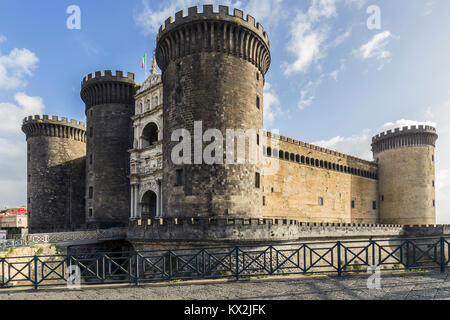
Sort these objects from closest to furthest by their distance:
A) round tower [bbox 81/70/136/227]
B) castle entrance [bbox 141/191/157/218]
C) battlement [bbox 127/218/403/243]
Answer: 1. battlement [bbox 127/218/403/243]
2. castle entrance [bbox 141/191/157/218]
3. round tower [bbox 81/70/136/227]

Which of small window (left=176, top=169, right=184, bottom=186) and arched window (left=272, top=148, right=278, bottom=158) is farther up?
arched window (left=272, top=148, right=278, bottom=158)

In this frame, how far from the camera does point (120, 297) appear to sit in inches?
310

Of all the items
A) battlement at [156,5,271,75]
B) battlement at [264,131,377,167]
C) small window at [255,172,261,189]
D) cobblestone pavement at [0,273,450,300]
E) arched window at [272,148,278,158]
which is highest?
battlement at [156,5,271,75]

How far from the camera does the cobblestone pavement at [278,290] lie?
293 inches

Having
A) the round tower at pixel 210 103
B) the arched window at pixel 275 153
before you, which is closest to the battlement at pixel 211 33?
the round tower at pixel 210 103

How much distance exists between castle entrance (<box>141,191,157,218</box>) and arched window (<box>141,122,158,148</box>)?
4.34 m

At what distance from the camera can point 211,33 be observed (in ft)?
61.1

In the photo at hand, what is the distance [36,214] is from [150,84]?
787 inches

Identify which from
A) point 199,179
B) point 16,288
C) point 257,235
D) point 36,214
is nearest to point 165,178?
point 199,179

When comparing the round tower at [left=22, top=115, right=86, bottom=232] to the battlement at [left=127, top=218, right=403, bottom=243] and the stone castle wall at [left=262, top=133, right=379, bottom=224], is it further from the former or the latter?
the stone castle wall at [left=262, top=133, right=379, bottom=224]

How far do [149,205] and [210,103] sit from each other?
13.1 m

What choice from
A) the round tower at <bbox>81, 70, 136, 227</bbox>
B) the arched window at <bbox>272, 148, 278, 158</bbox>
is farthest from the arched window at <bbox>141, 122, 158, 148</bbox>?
the arched window at <bbox>272, 148, 278, 158</bbox>

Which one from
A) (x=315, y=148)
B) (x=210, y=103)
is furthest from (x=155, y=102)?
(x=315, y=148)

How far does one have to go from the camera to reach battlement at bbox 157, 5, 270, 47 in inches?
730
